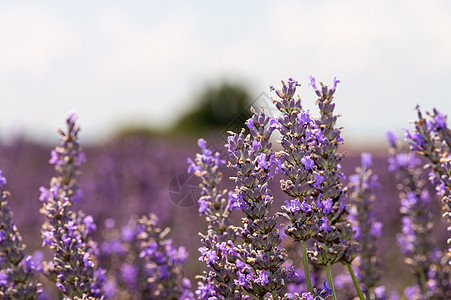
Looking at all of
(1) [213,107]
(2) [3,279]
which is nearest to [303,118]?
(2) [3,279]

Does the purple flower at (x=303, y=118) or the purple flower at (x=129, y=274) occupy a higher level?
the purple flower at (x=129, y=274)

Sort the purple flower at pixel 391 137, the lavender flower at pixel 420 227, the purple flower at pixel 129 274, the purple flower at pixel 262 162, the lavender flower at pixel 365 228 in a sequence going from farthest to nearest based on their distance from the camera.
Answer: the purple flower at pixel 129 274, the purple flower at pixel 391 137, the lavender flower at pixel 420 227, the lavender flower at pixel 365 228, the purple flower at pixel 262 162

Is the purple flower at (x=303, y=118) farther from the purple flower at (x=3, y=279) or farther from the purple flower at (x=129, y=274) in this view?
the purple flower at (x=129, y=274)

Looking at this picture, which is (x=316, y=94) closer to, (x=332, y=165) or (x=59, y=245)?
(x=332, y=165)

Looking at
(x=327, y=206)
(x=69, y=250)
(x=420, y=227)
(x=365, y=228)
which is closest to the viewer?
(x=327, y=206)

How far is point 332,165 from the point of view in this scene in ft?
6.82

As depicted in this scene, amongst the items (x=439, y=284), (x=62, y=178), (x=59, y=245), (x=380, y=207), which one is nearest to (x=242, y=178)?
(x=59, y=245)

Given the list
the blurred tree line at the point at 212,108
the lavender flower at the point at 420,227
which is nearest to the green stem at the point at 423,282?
the lavender flower at the point at 420,227

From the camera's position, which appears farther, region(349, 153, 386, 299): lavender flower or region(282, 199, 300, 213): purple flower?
region(349, 153, 386, 299): lavender flower

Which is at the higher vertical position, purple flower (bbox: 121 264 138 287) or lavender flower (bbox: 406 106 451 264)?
purple flower (bbox: 121 264 138 287)

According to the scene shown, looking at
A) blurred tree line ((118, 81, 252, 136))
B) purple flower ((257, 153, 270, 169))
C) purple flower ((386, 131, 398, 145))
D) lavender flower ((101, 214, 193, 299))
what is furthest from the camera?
blurred tree line ((118, 81, 252, 136))

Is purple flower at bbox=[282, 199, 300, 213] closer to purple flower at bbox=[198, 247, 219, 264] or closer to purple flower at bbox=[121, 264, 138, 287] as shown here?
purple flower at bbox=[198, 247, 219, 264]

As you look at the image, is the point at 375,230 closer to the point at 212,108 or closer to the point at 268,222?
the point at 268,222

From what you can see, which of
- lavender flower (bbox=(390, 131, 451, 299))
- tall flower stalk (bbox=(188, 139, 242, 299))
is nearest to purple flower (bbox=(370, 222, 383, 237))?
lavender flower (bbox=(390, 131, 451, 299))
